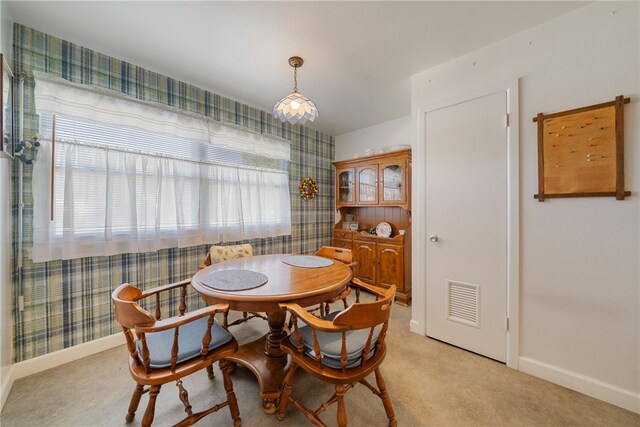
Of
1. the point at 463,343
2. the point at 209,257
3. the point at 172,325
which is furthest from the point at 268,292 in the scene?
the point at 463,343

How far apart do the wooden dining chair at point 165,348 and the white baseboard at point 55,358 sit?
40.5 inches

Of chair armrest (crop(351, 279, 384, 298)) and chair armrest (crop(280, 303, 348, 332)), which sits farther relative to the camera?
chair armrest (crop(351, 279, 384, 298))

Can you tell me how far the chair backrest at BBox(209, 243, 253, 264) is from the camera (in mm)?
2438

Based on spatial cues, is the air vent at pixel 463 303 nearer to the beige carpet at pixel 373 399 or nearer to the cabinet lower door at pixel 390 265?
the beige carpet at pixel 373 399

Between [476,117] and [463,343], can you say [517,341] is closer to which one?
[463,343]

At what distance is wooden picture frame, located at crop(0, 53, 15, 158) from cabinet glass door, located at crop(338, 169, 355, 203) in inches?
133

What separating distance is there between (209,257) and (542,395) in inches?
110

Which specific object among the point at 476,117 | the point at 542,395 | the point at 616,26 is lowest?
the point at 542,395

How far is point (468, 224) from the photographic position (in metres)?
2.10

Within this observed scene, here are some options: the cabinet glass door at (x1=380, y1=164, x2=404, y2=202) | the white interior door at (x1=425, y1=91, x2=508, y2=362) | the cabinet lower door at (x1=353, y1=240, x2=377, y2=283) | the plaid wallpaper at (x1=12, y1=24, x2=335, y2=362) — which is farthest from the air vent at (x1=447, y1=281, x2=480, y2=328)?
the plaid wallpaper at (x1=12, y1=24, x2=335, y2=362)

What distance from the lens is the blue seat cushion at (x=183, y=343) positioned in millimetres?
1182

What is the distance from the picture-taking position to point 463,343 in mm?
2129

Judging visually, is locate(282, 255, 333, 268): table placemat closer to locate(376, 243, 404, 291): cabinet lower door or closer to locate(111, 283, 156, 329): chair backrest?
locate(111, 283, 156, 329): chair backrest

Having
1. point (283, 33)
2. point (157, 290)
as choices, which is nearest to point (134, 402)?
point (157, 290)
